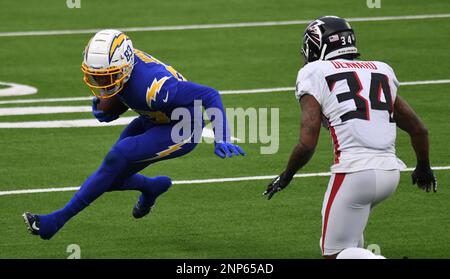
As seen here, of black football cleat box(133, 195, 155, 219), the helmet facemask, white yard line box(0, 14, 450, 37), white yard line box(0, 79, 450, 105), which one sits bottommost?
white yard line box(0, 14, 450, 37)

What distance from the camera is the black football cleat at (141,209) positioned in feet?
33.3

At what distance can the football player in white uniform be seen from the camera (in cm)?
750

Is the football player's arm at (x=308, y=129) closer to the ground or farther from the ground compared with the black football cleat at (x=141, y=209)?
farther from the ground

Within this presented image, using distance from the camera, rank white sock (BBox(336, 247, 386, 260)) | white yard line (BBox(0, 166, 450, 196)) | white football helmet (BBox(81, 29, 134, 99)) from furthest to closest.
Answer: white yard line (BBox(0, 166, 450, 196)) → white football helmet (BBox(81, 29, 134, 99)) → white sock (BBox(336, 247, 386, 260))

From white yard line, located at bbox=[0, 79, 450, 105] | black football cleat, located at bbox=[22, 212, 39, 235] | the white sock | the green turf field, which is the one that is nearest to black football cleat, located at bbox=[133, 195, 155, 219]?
the green turf field

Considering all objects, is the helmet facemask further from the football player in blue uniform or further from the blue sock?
the blue sock

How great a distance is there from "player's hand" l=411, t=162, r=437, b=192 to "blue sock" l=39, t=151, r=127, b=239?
7.96 feet

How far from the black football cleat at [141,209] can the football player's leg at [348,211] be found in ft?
9.64

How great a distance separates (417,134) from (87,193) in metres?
2.77

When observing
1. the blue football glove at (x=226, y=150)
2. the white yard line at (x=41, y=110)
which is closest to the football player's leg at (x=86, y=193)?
the blue football glove at (x=226, y=150)

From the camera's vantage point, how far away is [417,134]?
26.2ft

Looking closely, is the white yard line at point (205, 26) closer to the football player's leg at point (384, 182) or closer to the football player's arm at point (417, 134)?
the football player's arm at point (417, 134)

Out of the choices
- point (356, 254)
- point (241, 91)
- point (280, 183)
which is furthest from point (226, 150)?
point (241, 91)
